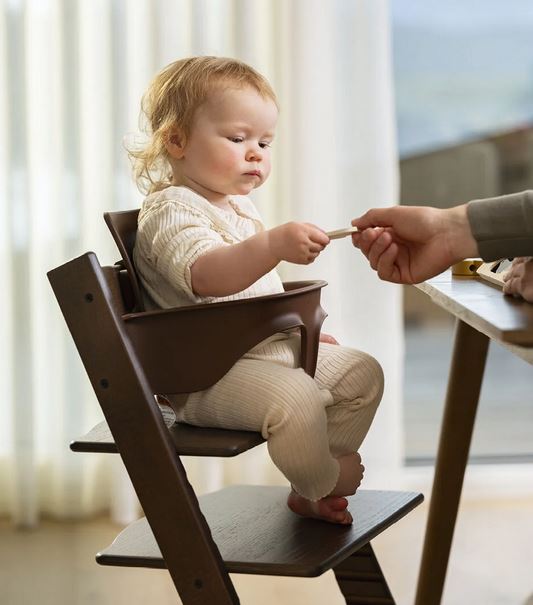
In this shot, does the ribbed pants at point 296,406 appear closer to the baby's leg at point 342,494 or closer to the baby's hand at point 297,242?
the baby's leg at point 342,494

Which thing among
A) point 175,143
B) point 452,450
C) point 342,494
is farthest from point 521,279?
point 452,450

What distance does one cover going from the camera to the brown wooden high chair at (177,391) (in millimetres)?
1229

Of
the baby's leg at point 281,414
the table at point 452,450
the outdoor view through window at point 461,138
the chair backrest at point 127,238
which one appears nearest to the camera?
the baby's leg at point 281,414

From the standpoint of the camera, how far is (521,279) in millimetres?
1272

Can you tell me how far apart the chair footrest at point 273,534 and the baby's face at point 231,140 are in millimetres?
465

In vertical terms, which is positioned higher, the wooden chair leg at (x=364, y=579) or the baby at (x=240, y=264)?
the baby at (x=240, y=264)

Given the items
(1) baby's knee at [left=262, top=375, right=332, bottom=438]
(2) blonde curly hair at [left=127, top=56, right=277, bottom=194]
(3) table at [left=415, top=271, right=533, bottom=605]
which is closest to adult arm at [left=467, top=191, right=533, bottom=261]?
(1) baby's knee at [left=262, top=375, right=332, bottom=438]

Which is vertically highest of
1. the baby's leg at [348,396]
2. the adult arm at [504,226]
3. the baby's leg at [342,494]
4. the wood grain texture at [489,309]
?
the adult arm at [504,226]

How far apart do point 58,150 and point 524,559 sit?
5.19ft

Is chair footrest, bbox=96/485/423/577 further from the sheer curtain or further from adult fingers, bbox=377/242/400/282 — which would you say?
the sheer curtain

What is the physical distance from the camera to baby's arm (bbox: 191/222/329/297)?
4.21ft

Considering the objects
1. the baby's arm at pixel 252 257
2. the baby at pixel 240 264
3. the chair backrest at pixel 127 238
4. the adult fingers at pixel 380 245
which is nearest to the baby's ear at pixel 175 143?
the baby at pixel 240 264

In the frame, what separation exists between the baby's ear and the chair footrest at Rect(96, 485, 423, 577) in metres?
0.52

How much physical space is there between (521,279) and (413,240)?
0.47 feet
